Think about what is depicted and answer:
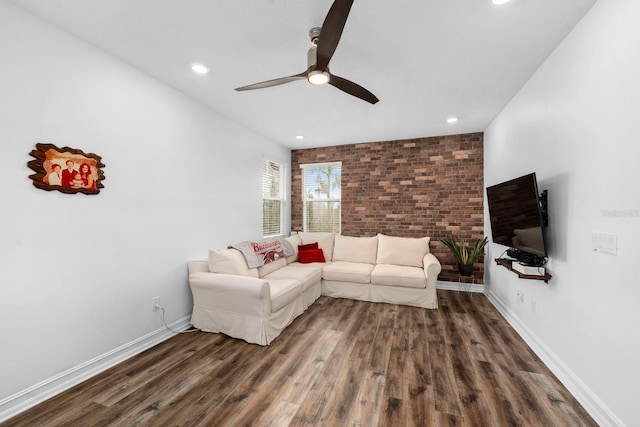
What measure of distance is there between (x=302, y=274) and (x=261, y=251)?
2.10 feet

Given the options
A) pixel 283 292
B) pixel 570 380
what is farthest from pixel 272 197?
pixel 570 380

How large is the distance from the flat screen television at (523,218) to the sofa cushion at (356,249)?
1939mm

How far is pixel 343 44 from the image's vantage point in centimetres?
208

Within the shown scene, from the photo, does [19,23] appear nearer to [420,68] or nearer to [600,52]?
[420,68]

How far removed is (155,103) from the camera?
104 inches

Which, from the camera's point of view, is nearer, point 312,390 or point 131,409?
point 131,409

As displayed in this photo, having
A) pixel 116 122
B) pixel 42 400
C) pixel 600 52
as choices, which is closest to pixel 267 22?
pixel 116 122

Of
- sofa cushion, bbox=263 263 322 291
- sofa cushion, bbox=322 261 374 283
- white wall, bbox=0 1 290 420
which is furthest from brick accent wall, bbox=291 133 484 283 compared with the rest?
white wall, bbox=0 1 290 420

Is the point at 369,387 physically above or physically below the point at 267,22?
below

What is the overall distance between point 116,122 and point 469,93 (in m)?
3.51

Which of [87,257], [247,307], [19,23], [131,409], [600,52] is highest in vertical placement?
[19,23]

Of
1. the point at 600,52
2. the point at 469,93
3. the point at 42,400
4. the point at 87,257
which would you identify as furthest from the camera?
the point at 469,93

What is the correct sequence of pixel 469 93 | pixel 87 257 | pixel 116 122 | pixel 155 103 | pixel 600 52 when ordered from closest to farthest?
pixel 600 52, pixel 87 257, pixel 116 122, pixel 155 103, pixel 469 93

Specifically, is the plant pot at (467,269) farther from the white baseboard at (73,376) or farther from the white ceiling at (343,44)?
the white baseboard at (73,376)
